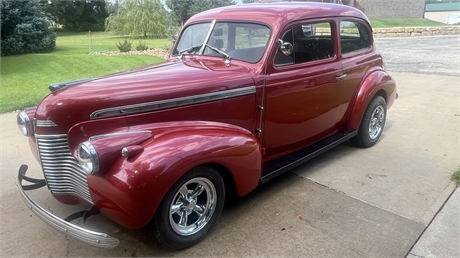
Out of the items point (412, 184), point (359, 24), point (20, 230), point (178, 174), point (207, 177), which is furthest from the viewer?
point (359, 24)

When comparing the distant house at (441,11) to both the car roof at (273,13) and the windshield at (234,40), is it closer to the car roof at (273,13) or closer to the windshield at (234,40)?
the car roof at (273,13)

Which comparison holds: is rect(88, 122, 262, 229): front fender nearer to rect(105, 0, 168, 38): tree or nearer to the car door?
the car door

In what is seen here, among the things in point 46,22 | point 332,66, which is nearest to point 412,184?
point 332,66

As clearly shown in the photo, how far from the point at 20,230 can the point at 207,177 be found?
175 cm

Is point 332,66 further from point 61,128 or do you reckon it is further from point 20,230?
point 20,230

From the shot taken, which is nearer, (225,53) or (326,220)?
(326,220)

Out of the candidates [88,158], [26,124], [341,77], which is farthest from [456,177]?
[26,124]

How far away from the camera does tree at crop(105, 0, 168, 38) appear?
18.6 meters

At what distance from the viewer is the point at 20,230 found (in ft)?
9.75

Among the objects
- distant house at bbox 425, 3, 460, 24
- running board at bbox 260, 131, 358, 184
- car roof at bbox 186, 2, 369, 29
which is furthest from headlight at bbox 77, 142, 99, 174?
distant house at bbox 425, 3, 460, 24

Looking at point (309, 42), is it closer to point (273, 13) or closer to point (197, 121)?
point (273, 13)

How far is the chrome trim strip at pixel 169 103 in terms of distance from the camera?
2.53 metres

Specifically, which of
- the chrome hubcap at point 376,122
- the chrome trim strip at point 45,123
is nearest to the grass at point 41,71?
the chrome trim strip at point 45,123

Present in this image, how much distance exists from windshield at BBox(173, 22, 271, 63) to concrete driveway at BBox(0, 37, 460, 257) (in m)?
1.46
